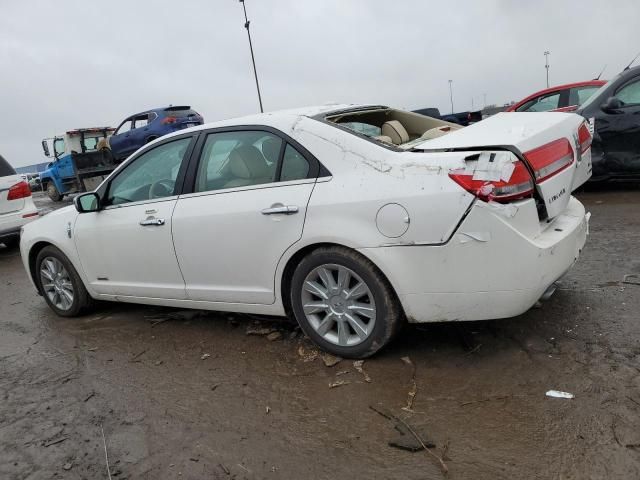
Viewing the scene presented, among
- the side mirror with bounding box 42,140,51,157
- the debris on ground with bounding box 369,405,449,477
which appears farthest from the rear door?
the side mirror with bounding box 42,140,51,157

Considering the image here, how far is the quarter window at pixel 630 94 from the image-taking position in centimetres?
667

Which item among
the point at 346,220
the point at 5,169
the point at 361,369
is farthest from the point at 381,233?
the point at 5,169

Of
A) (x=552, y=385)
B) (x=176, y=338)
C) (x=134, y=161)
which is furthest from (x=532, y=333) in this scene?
(x=134, y=161)

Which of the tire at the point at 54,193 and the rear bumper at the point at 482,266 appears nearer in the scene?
the rear bumper at the point at 482,266

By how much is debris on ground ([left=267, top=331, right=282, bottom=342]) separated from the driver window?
1252mm

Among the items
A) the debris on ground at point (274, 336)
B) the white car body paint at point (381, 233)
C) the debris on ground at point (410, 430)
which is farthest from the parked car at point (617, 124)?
the debris on ground at point (410, 430)

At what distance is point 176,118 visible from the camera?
16875 millimetres

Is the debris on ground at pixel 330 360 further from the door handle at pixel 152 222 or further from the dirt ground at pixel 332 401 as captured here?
the door handle at pixel 152 222

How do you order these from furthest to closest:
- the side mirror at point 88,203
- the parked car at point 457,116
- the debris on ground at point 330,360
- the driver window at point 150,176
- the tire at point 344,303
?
the parked car at point 457,116 < the side mirror at point 88,203 < the driver window at point 150,176 < the debris on ground at point 330,360 < the tire at point 344,303

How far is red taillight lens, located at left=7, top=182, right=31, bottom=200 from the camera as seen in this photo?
824 centimetres

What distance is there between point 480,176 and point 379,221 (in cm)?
57

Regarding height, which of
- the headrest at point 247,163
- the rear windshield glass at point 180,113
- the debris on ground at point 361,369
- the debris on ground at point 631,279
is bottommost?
the debris on ground at point 631,279

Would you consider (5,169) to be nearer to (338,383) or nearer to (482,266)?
(338,383)

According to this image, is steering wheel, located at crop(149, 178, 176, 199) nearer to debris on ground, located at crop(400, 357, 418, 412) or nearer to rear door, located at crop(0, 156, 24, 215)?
debris on ground, located at crop(400, 357, 418, 412)
